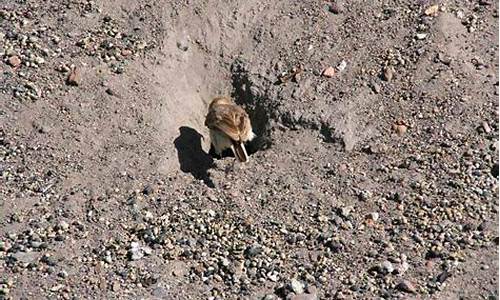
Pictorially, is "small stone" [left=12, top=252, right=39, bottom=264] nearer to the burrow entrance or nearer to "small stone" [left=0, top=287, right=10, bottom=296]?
"small stone" [left=0, top=287, right=10, bottom=296]

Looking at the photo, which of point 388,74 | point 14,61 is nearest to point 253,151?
point 388,74

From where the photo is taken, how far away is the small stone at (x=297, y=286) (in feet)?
24.3

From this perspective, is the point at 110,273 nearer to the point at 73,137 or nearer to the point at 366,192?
the point at 73,137

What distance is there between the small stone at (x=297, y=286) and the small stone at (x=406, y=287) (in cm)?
79

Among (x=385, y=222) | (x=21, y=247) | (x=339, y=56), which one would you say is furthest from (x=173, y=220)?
(x=339, y=56)

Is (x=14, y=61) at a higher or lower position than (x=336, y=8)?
lower

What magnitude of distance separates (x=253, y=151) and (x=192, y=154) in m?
0.73

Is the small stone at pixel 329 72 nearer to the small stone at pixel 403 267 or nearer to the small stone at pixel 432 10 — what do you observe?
the small stone at pixel 432 10

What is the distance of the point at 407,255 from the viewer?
24.8ft

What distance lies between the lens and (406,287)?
24.0 feet

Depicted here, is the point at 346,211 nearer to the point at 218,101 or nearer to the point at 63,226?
the point at 218,101

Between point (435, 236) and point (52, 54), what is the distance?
4566mm

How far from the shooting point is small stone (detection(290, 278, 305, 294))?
7.40 meters

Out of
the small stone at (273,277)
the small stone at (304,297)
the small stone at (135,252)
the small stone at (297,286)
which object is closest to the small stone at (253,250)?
the small stone at (273,277)
